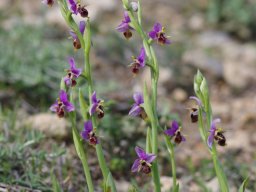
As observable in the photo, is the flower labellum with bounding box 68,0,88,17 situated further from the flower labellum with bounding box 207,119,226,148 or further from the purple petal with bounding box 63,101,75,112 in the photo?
the flower labellum with bounding box 207,119,226,148

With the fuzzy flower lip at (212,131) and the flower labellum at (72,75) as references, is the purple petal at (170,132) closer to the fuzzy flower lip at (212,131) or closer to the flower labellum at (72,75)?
the fuzzy flower lip at (212,131)

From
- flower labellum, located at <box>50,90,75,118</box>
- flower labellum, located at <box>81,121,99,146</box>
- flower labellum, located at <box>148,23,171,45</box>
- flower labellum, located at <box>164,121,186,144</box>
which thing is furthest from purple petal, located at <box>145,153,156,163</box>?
flower labellum, located at <box>148,23,171,45</box>

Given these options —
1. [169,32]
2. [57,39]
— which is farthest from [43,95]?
[169,32]

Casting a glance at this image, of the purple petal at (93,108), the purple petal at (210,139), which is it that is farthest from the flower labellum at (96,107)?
the purple petal at (210,139)

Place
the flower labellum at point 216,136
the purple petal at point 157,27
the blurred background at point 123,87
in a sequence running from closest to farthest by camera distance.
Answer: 1. the flower labellum at point 216,136
2. the purple petal at point 157,27
3. the blurred background at point 123,87

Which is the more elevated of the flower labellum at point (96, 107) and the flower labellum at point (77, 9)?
the flower labellum at point (77, 9)

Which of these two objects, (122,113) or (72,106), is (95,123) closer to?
(72,106)

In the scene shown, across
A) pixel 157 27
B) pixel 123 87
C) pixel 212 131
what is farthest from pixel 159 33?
pixel 123 87
